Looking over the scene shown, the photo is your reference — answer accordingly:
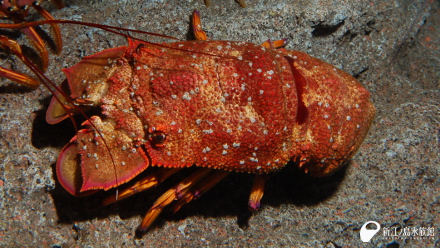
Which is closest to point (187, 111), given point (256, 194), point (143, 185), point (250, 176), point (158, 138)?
point (158, 138)

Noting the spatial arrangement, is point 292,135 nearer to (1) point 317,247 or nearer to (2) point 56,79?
(1) point 317,247

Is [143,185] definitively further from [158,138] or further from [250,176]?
[250,176]

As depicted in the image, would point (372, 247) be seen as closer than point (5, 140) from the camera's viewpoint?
A: No

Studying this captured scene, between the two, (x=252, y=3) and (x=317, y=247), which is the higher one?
(x=252, y=3)

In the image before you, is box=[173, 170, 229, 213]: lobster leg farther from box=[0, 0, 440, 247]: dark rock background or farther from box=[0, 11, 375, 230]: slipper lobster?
box=[0, 11, 375, 230]: slipper lobster

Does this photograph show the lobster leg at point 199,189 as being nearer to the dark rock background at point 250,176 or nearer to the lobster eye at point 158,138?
the dark rock background at point 250,176

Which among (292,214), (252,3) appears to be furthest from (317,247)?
(252,3)
